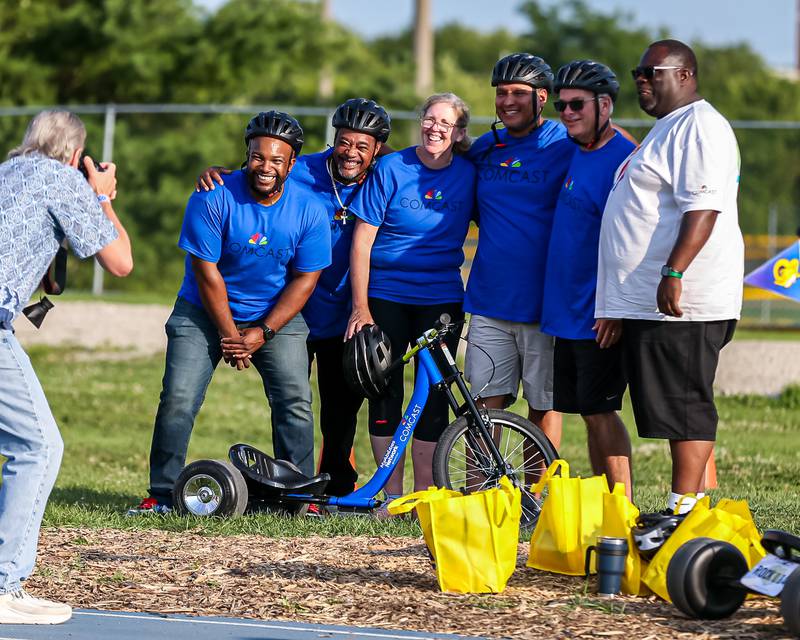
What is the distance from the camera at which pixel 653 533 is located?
5.48 metres

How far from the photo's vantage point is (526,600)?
18.1 ft

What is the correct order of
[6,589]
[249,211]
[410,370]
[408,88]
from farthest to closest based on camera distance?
[408,88] < [410,370] < [249,211] < [6,589]

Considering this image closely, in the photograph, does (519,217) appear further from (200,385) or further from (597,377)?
(200,385)

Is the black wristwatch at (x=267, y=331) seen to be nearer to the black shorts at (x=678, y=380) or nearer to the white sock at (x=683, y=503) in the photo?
the black shorts at (x=678, y=380)

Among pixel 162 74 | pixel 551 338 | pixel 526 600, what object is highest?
pixel 162 74

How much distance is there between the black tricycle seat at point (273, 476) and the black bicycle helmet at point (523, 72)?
2.25m

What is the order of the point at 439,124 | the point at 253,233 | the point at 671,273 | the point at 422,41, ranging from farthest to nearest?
1. the point at 422,41
2. the point at 253,233
3. the point at 439,124
4. the point at 671,273

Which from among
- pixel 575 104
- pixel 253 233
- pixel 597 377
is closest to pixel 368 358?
pixel 253 233

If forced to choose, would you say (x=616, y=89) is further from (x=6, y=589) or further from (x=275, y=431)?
(x=6, y=589)

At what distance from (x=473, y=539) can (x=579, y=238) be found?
1860 millimetres

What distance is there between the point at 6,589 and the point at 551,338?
3.09m

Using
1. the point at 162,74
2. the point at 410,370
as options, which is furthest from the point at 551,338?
the point at 162,74

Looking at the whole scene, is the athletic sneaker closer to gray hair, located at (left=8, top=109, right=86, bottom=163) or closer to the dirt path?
gray hair, located at (left=8, top=109, right=86, bottom=163)

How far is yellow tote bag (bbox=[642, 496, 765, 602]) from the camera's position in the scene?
213 inches
